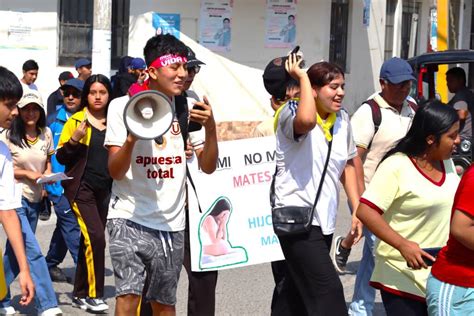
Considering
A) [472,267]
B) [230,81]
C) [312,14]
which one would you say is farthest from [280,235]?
[312,14]

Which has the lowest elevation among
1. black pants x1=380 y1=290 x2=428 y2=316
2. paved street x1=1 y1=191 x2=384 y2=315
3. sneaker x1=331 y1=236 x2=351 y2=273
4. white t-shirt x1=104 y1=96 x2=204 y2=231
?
paved street x1=1 y1=191 x2=384 y2=315

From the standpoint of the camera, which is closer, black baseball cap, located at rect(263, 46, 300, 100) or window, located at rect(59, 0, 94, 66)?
black baseball cap, located at rect(263, 46, 300, 100)

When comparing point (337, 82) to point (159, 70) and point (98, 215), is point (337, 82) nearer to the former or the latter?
point (159, 70)

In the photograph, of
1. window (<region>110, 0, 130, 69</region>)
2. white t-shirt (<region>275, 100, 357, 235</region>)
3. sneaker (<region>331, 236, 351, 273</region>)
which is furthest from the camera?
window (<region>110, 0, 130, 69</region>)

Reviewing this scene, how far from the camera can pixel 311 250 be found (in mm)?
5523

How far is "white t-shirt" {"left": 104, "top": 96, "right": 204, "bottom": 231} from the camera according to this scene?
17.9 feet

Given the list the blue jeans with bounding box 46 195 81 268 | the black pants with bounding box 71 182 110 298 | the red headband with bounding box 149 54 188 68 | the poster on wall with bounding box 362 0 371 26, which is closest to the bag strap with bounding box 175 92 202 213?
the red headband with bounding box 149 54 188 68

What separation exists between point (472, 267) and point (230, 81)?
14439 mm

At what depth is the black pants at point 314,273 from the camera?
18.0 feet

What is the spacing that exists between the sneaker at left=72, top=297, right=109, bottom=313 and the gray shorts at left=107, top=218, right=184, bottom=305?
221 cm

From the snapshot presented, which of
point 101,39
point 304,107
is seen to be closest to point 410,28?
point 101,39

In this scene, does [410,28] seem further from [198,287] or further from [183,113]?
[183,113]

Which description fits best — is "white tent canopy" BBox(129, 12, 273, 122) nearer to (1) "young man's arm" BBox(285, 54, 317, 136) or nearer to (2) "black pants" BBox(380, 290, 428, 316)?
(1) "young man's arm" BBox(285, 54, 317, 136)

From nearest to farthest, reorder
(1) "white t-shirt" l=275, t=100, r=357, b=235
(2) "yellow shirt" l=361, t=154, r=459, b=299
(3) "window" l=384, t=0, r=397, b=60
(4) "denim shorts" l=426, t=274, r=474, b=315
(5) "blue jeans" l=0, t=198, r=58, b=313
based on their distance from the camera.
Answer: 1. (4) "denim shorts" l=426, t=274, r=474, b=315
2. (2) "yellow shirt" l=361, t=154, r=459, b=299
3. (1) "white t-shirt" l=275, t=100, r=357, b=235
4. (5) "blue jeans" l=0, t=198, r=58, b=313
5. (3) "window" l=384, t=0, r=397, b=60
